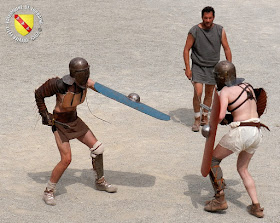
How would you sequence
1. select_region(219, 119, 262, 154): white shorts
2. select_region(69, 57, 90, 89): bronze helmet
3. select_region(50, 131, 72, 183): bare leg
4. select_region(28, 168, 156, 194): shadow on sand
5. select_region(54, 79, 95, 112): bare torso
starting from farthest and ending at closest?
1. select_region(28, 168, 156, 194): shadow on sand
2. select_region(50, 131, 72, 183): bare leg
3. select_region(54, 79, 95, 112): bare torso
4. select_region(69, 57, 90, 89): bronze helmet
5. select_region(219, 119, 262, 154): white shorts

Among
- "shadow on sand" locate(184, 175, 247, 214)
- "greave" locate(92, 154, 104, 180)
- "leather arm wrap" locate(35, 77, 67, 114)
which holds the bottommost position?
"shadow on sand" locate(184, 175, 247, 214)

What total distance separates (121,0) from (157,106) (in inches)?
260

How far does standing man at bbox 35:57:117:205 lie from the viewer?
22.8 feet

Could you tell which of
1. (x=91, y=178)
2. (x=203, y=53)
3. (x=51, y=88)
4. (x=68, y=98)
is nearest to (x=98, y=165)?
(x=91, y=178)

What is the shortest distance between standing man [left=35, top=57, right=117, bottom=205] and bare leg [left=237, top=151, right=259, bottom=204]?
1671 mm

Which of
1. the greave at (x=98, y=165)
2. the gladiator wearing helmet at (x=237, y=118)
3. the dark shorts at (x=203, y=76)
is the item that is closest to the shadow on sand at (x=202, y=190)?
the gladiator wearing helmet at (x=237, y=118)

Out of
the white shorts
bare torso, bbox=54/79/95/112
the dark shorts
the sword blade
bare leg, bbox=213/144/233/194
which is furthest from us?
the dark shorts

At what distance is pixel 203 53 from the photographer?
9.96 m

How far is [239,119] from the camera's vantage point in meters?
6.62

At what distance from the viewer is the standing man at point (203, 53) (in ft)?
32.3

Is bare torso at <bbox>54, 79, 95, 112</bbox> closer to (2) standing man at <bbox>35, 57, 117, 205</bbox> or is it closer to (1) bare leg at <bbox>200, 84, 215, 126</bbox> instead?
(2) standing man at <bbox>35, 57, 117, 205</bbox>

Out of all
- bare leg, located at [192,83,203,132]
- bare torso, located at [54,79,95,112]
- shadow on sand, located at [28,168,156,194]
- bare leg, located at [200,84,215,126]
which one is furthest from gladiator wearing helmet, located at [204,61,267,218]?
bare leg, located at [200,84,215,126]

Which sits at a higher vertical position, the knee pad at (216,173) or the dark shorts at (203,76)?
the dark shorts at (203,76)

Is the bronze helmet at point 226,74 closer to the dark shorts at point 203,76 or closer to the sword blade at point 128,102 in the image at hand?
the sword blade at point 128,102
